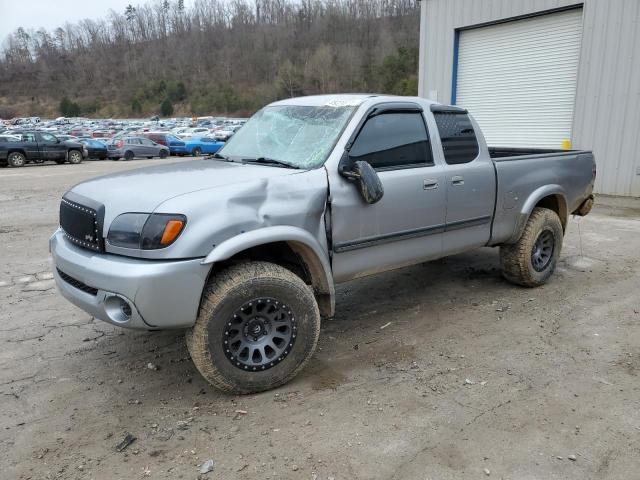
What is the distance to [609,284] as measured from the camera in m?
5.86

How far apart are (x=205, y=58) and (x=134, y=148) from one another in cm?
11111

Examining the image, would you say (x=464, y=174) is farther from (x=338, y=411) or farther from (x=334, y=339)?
(x=338, y=411)

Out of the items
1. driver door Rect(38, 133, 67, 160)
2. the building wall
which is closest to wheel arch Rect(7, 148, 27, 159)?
driver door Rect(38, 133, 67, 160)

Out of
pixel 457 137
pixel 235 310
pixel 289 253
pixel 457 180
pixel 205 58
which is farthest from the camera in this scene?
pixel 205 58

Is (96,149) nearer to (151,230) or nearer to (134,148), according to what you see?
(134,148)

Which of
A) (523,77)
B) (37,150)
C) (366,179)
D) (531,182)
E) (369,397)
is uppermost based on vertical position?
(523,77)

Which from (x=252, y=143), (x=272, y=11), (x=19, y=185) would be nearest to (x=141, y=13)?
(x=272, y=11)

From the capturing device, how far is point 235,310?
3.34 meters

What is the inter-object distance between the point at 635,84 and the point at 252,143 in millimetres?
10747

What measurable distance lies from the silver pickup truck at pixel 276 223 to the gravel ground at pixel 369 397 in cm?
43

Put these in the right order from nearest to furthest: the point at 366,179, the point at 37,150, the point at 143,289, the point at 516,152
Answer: the point at 143,289 < the point at 366,179 < the point at 516,152 < the point at 37,150

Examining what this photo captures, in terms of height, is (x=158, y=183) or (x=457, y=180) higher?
(x=158, y=183)

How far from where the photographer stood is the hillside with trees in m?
111

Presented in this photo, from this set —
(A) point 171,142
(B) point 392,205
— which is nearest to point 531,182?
(B) point 392,205
